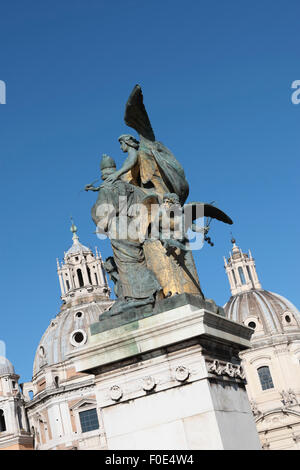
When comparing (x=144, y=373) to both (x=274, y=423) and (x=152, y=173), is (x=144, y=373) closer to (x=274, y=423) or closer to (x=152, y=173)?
(x=152, y=173)

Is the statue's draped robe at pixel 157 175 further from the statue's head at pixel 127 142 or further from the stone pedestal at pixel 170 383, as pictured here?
the stone pedestal at pixel 170 383

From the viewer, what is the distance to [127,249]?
681 cm

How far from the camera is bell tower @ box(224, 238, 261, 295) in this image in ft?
257

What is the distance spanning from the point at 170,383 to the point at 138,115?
10.3 feet

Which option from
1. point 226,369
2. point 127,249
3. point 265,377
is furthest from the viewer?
point 265,377

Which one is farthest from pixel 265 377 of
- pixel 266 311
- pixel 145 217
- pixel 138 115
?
pixel 145 217

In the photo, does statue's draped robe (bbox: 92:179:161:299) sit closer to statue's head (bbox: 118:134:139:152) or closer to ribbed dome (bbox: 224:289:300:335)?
statue's head (bbox: 118:134:139:152)

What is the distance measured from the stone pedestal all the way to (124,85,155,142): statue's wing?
8.05 ft

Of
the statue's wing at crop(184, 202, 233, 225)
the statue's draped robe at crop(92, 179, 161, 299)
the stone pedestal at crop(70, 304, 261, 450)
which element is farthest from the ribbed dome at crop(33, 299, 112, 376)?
the stone pedestal at crop(70, 304, 261, 450)

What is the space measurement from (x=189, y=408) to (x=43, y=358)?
6780 cm

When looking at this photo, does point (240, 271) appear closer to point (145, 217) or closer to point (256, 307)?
point (256, 307)

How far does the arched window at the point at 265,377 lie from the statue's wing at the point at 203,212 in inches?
2437

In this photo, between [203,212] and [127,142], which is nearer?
[127,142]

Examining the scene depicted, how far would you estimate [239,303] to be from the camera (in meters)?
73.8
